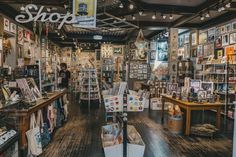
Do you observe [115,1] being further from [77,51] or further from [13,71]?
[77,51]

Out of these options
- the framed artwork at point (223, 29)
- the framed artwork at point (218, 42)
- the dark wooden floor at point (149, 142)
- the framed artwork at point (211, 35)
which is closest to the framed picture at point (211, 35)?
the framed artwork at point (211, 35)

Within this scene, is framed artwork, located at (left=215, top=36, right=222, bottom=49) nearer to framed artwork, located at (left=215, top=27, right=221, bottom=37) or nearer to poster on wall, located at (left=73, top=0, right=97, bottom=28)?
framed artwork, located at (left=215, top=27, right=221, bottom=37)

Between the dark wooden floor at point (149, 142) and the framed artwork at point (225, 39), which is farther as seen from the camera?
the framed artwork at point (225, 39)

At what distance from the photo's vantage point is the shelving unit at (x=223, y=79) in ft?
26.5

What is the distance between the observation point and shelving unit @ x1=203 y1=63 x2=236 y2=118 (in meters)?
8.07

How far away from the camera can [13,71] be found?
8234mm

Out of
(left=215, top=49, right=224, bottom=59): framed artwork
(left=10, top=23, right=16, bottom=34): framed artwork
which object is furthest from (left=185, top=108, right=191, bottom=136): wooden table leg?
(left=10, top=23, right=16, bottom=34): framed artwork

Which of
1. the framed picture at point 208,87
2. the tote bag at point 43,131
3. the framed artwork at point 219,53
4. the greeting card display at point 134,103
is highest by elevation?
the framed artwork at point 219,53

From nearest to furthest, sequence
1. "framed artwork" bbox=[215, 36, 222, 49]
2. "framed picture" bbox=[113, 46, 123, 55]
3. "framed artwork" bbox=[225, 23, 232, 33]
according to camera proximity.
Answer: "framed artwork" bbox=[225, 23, 232, 33]
"framed artwork" bbox=[215, 36, 222, 49]
"framed picture" bbox=[113, 46, 123, 55]

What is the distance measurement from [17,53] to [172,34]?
614 cm

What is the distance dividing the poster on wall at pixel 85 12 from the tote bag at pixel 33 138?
1.85 m

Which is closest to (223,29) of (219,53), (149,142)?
(219,53)

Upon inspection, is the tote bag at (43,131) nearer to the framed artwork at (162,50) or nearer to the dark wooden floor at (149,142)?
the dark wooden floor at (149,142)

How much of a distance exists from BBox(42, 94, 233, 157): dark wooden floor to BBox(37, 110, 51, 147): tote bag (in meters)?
0.12
